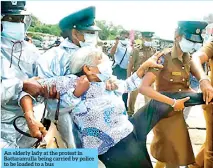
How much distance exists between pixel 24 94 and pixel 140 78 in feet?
1.82

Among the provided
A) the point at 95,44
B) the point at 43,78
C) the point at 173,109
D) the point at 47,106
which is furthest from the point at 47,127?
the point at 173,109

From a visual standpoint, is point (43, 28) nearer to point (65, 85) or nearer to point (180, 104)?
point (65, 85)

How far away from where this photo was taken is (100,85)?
6.28 ft

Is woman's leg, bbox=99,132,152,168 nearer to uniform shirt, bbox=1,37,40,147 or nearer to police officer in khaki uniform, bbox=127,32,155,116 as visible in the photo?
police officer in khaki uniform, bbox=127,32,155,116

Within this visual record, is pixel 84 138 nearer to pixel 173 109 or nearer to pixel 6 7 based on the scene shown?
pixel 173 109

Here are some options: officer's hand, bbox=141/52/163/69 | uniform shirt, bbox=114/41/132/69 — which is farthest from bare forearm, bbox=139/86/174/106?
uniform shirt, bbox=114/41/132/69

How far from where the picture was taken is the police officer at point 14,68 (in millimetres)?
1832

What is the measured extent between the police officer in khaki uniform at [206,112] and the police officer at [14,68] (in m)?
0.78

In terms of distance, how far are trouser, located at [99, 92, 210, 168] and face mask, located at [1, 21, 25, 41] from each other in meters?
0.65

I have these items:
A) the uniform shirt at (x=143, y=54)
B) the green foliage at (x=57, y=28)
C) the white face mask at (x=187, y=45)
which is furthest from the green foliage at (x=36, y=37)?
the white face mask at (x=187, y=45)

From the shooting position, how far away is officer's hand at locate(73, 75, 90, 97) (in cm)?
187

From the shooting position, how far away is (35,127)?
1.79m

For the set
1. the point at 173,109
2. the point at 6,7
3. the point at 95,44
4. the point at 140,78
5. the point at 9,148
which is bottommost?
the point at 9,148

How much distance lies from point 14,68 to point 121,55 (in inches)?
50.5
